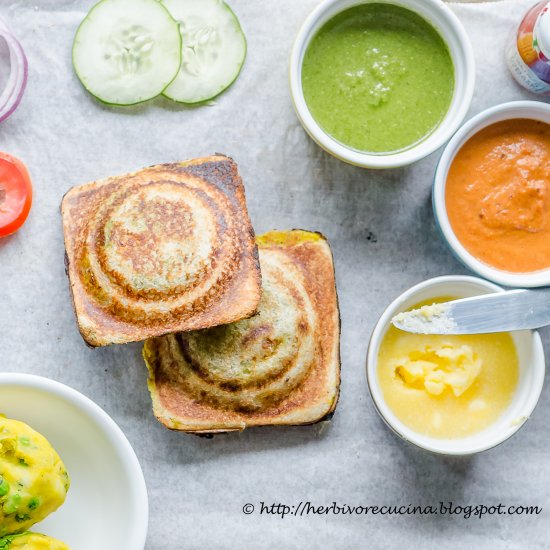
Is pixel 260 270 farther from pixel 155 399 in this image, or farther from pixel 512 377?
pixel 512 377

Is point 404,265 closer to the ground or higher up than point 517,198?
closer to the ground

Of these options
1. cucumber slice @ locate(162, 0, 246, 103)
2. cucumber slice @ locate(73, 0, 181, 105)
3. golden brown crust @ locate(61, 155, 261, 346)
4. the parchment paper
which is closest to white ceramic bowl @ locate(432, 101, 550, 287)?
the parchment paper

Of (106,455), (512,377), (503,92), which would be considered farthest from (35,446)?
(503,92)

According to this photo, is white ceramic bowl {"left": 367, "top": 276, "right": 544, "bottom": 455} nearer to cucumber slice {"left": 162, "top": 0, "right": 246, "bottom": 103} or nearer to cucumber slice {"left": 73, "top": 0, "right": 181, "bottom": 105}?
cucumber slice {"left": 162, "top": 0, "right": 246, "bottom": 103}

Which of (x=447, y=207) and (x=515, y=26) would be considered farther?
(x=515, y=26)

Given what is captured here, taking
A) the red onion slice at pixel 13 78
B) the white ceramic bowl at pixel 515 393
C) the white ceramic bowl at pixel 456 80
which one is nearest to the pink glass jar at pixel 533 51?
the white ceramic bowl at pixel 456 80

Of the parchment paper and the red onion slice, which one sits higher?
the red onion slice
